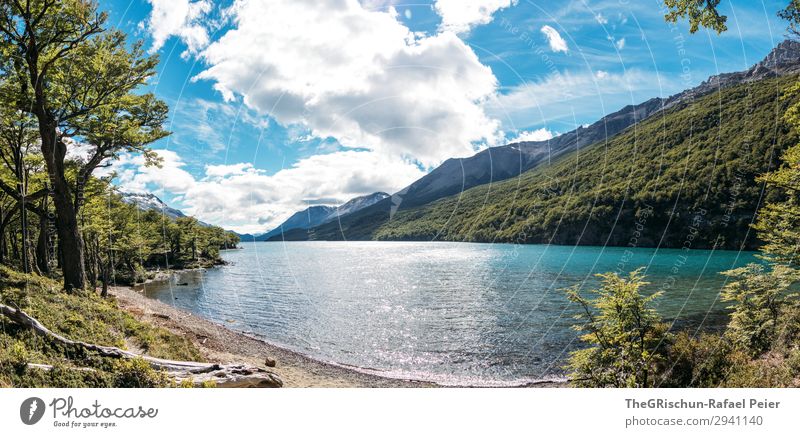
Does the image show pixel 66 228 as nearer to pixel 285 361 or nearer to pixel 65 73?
pixel 65 73

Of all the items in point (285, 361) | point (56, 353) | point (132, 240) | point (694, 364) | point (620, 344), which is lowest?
point (285, 361)

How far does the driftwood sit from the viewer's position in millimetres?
7953

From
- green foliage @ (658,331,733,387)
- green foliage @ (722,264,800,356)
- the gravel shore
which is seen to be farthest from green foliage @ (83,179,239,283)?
green foliage @ (722,264,800,356)

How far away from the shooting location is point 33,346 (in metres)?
7.59

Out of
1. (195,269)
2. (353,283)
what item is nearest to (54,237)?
(353,283)

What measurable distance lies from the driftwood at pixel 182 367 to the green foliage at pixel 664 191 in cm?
8672

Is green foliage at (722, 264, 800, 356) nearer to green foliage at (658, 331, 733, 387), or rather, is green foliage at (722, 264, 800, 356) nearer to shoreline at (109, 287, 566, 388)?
green foliage at (658, 331, 733, 387)

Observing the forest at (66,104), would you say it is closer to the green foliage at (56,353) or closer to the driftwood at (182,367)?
the green foliage at (56,353)

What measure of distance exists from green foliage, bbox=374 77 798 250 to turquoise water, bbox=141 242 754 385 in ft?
119

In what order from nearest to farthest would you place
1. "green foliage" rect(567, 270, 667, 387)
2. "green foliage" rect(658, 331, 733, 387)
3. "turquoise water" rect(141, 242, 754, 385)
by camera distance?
"green foliage" rect(567, 270, 667, 387), "green foliage" rect(658, 331, 733, 387), "turquoise water" rect(141, 242, 754, 385)

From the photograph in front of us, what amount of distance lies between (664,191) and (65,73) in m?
133

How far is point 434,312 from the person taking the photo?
39000mm

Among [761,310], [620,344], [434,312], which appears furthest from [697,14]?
[434,312]

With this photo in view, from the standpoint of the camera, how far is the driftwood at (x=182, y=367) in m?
7.95
